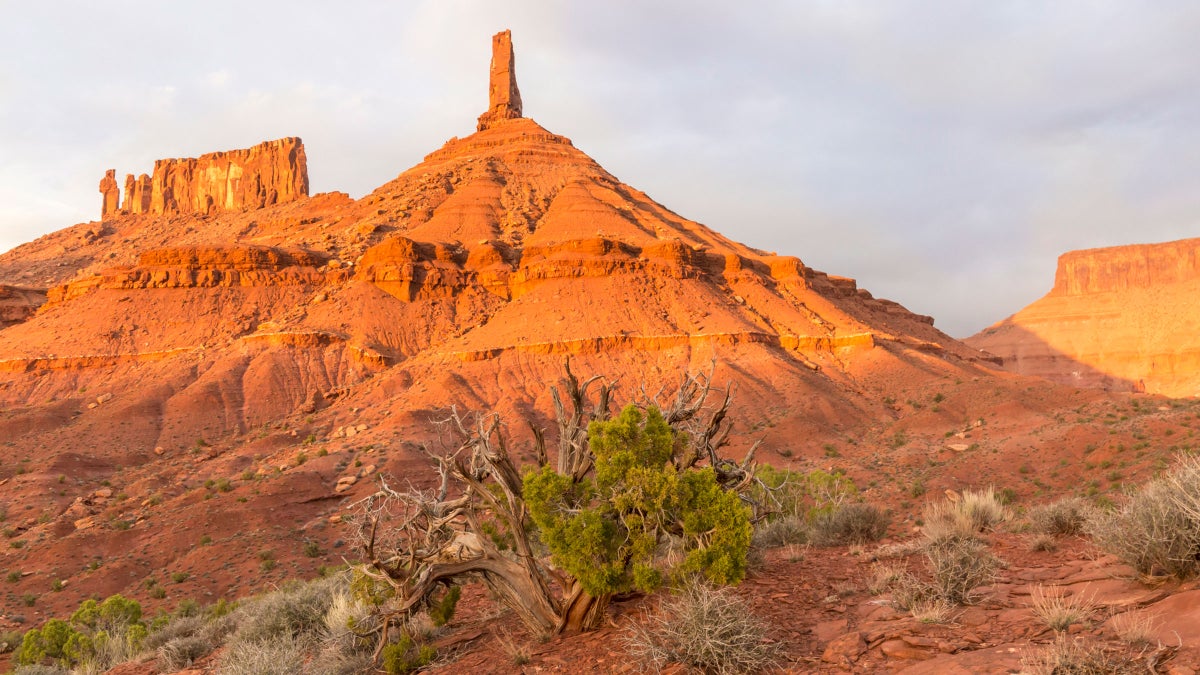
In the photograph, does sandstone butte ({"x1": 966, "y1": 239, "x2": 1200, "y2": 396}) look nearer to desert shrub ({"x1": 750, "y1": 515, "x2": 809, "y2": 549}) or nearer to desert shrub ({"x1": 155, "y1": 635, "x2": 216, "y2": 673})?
desert shrub ({"x1": 750, "y1": 515, "x2": 809, "y2": 549})

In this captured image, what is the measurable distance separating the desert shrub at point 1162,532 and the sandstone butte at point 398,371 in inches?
171

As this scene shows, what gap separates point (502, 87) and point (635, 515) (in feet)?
380

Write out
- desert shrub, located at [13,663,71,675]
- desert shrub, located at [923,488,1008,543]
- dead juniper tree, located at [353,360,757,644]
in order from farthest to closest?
desert shrub, located at [13,663,71,675], desert shrub, located at [923,488,1008,543], dead juniper tree, located at [353,360,757,644]

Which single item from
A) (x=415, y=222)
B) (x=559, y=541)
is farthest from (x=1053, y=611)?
(x=415, y=222)

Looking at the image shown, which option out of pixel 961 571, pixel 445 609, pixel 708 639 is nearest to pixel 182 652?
pixel 445 609

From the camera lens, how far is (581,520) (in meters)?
8.76

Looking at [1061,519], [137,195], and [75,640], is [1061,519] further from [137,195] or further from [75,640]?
[137,195]

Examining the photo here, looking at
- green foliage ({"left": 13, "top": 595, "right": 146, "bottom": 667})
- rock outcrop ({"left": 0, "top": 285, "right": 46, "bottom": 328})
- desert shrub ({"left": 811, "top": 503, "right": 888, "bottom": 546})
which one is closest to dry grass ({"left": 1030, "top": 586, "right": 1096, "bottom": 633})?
desert shrub ({"left": 811, "top": 503, "right": 888, "bottom": 546})

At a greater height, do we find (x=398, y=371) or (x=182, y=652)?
(x=398, y=371)

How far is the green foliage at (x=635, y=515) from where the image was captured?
8.52 m

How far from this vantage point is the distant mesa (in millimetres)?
119375

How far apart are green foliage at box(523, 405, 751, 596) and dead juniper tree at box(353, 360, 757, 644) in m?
0.02

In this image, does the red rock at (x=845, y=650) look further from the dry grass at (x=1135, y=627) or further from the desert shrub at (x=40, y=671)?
the desert shrub at (x=40, y=671)

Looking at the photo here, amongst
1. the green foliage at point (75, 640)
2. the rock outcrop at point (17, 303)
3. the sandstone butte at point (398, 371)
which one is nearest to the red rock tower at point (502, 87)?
the sandstone butte at point (398, 371)
